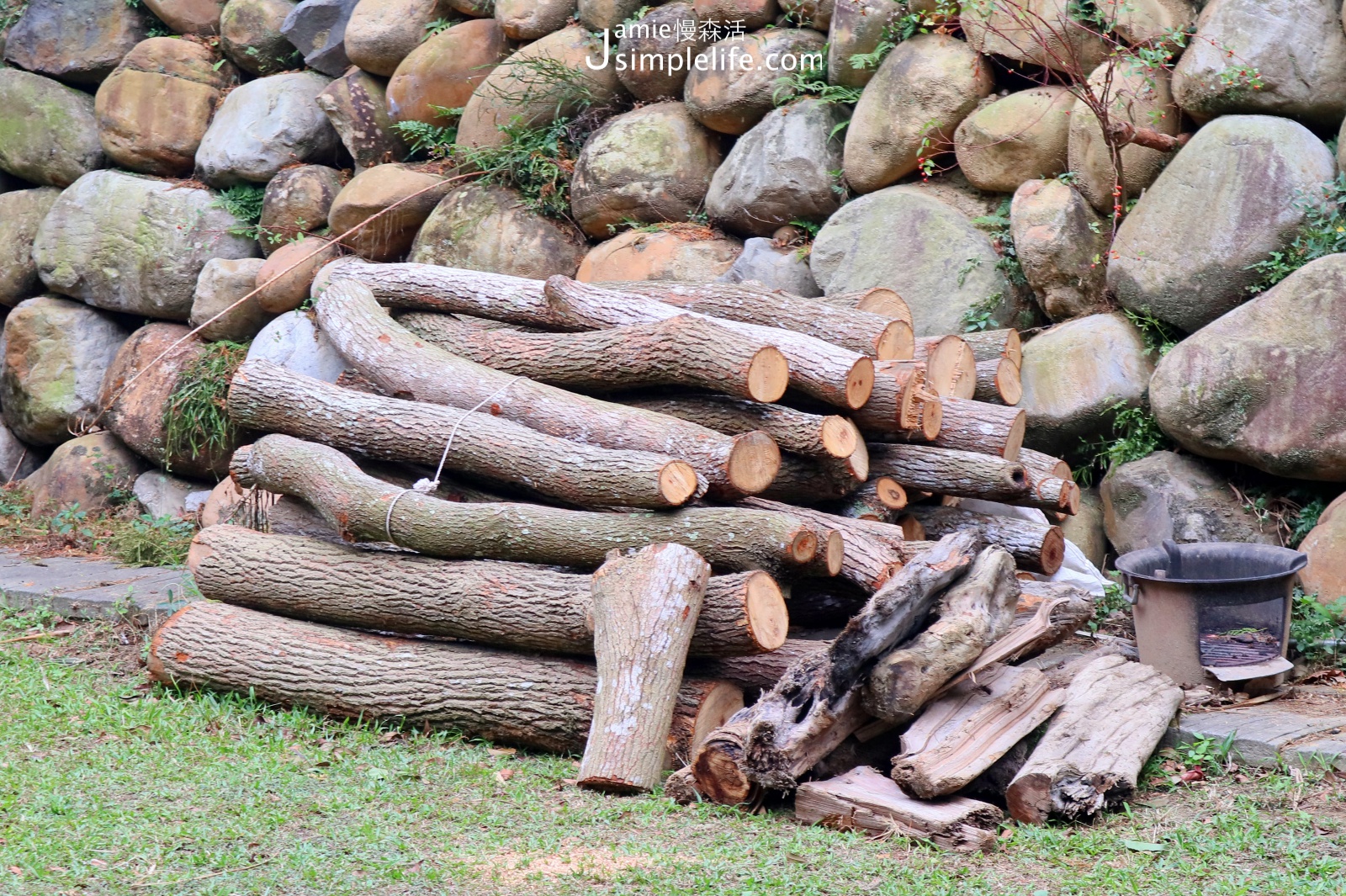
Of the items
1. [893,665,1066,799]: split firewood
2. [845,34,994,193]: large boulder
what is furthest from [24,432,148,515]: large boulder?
[893,665,1066,799]: split firewood

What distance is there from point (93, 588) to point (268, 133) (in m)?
3.88

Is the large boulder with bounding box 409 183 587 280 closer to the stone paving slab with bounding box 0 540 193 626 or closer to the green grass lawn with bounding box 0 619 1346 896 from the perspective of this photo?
the stone paving slab with bounding box 0 540 193 626

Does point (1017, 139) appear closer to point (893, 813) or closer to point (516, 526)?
point (516, 526)

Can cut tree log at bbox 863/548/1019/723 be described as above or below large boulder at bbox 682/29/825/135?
below

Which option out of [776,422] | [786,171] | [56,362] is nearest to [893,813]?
[776,422]

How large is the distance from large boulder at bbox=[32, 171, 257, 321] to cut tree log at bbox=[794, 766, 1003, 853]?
7.16m

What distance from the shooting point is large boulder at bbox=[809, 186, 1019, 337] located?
6.66m

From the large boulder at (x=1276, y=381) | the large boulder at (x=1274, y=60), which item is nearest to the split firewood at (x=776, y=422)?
the large boulder at (x=1276, y=381)

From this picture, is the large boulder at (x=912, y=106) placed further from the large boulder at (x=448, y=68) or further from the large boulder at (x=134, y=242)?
the large boulder at (x=134, y=242)

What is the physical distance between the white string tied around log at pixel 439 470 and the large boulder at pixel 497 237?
2514mm

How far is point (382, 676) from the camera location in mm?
5082

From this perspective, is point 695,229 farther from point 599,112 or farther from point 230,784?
point 230,784

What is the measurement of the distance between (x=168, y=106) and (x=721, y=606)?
297 inches

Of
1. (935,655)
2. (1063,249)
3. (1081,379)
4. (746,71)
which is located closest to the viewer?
(935,655)
